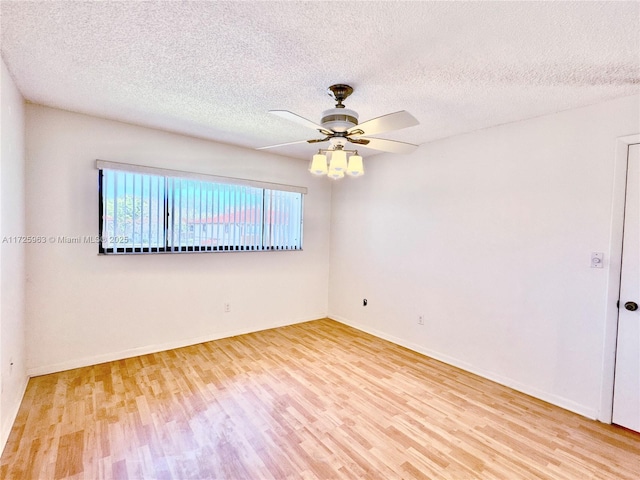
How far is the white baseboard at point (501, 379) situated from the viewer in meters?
2.38

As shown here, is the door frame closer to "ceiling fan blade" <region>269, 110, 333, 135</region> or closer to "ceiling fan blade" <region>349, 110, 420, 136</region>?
"ceiling fan blade" <region>349, 110, 420, 136</region>

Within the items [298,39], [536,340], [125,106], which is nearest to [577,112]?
[536,340]

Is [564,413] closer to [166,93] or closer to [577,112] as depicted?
[577,112]

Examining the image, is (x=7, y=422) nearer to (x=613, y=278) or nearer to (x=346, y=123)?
(x=346, y=123)

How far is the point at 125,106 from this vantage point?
262 cm

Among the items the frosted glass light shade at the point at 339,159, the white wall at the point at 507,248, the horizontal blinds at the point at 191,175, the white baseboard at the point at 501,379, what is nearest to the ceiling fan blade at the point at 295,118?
the frosted glass light shade at the point at 339,159

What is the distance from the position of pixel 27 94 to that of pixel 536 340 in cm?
477

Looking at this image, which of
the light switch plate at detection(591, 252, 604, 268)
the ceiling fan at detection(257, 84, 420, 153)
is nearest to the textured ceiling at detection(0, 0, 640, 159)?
the ceiling fan at detection(257, 84, 420, 153)

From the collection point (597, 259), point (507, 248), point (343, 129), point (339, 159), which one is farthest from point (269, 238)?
point (597, 259)

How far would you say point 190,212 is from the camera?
3445 mm

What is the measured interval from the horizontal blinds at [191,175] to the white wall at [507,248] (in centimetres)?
125

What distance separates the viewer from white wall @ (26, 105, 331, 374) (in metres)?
2.71

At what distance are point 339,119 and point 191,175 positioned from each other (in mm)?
2211

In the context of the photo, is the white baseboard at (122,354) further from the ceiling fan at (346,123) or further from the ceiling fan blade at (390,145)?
the ceiling fan blade at (390,145)
